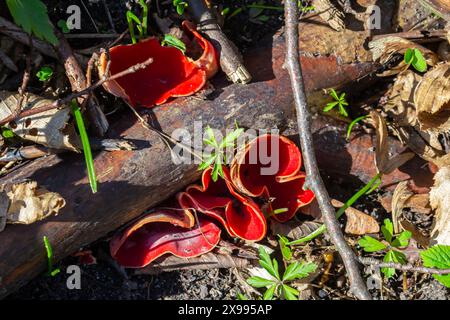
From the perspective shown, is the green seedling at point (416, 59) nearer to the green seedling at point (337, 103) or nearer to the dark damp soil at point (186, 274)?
the green seedling at point (337, 103)

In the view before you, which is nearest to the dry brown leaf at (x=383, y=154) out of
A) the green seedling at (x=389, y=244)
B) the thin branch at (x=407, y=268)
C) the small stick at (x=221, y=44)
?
the green seedling at (x=389, y=244)

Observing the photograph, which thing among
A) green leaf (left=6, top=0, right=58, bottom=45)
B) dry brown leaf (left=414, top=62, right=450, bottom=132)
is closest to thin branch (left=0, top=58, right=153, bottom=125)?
green leaf (left=6, top=0, right=58, bottom=45)

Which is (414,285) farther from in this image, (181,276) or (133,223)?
(133,223)

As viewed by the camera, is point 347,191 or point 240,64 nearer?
point 240,64

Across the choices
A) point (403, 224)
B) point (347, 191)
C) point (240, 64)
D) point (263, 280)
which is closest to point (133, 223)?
point (263, 280)

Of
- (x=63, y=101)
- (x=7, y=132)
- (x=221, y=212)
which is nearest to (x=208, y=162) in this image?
(x=221, y=212)

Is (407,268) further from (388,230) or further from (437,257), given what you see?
(388,230)

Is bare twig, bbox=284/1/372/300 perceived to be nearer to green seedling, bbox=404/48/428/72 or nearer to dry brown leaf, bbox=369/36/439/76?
dry brown leaf, bbox=369/36/439/76
